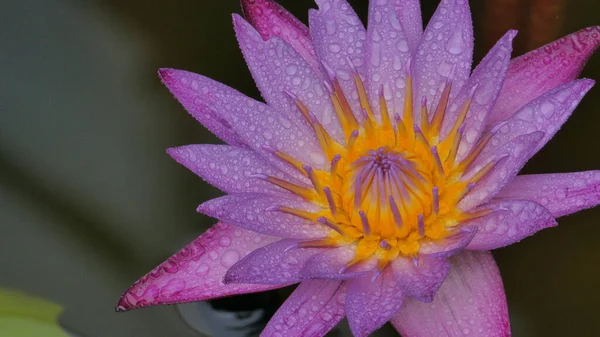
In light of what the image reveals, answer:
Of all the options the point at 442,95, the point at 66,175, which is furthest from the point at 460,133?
the point at 66,175

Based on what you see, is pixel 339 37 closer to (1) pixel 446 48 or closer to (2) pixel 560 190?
(1) pixel 446 48

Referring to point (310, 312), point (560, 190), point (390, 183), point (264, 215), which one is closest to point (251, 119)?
point (264, 215)

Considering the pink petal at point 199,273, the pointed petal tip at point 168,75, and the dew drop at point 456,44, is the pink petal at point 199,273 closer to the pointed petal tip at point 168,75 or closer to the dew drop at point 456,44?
the pointed petal tip at point 168,75

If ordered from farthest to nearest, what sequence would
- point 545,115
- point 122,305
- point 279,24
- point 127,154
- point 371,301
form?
point 127,154 < point 279,24 < point 122,305 < point 545,115 < point 371,301

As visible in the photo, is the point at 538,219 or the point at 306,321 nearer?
the point at 538,219

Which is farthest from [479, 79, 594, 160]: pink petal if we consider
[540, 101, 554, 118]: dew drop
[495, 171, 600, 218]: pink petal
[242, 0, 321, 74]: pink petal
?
[242, 0, 321, 74]: pink petal

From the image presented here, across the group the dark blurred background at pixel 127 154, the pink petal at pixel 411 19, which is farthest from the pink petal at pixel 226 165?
the dark blurred background at pixel 127 154

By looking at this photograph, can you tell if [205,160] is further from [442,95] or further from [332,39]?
[442,95]
